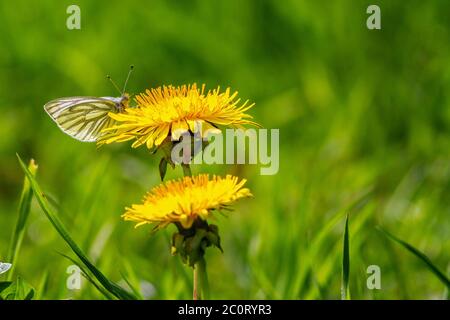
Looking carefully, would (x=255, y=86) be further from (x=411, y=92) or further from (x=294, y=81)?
(x=411, y=92)

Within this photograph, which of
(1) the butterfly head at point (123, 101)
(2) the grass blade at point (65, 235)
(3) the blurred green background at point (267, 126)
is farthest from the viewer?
(3) the blurred green background at point (267, 126)

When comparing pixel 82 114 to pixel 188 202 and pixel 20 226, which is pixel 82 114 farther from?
pixel 188 202

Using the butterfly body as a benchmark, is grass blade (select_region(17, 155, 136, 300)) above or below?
below

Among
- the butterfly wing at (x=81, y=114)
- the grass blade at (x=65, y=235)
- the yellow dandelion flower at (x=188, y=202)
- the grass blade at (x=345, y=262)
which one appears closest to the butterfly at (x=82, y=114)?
the butterfly wing at (x=81, y=114)

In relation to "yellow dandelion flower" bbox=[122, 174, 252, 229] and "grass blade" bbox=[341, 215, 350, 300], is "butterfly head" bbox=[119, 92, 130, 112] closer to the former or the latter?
"yellow dandelion flower" bbox=[122, 174, 252, 229]

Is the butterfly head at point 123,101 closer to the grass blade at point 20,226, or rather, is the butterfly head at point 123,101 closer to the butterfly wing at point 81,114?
the butterfly wing at point 81,114

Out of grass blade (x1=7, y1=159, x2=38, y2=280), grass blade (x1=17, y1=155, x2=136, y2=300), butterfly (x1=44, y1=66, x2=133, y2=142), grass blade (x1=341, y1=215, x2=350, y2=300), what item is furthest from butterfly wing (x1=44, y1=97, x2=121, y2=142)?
grass blade (x1=341, y1=215, x2=350, y2=300)

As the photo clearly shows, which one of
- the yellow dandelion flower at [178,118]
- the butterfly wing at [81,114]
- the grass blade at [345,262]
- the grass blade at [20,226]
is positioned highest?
the butterfly wing at [81,114]
